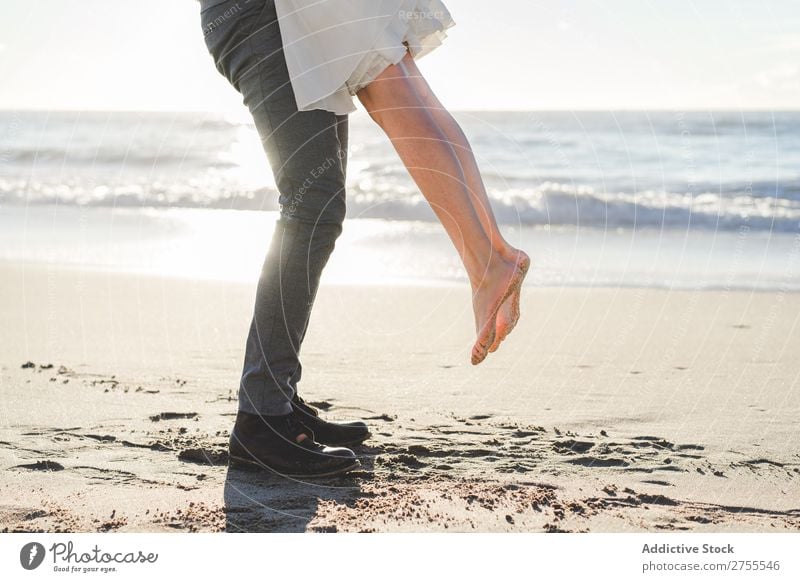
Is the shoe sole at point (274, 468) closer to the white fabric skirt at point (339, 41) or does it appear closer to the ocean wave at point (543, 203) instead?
the white fabric skirt at point (339, 41)

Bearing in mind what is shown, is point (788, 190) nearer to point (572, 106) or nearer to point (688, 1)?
point (688, 1)

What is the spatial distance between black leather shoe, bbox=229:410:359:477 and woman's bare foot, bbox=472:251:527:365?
567 millimetres

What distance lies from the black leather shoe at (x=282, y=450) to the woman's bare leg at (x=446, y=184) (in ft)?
1.88

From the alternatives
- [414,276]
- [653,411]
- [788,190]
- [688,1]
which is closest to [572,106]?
[788,190]

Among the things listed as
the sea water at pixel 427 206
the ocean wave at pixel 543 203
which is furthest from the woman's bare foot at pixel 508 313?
the ocean wave at pixel 543 203

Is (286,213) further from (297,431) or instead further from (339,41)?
(297,431)

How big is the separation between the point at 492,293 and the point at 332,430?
84 cm

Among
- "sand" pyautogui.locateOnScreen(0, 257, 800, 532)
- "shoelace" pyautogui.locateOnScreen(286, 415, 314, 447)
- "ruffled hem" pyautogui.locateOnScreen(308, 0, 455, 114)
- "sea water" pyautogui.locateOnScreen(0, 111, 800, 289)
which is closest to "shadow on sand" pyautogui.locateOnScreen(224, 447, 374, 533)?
"sand" pyautogui.locateOnScreen(0, 257, 800, 532)

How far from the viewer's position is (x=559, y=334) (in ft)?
15.8

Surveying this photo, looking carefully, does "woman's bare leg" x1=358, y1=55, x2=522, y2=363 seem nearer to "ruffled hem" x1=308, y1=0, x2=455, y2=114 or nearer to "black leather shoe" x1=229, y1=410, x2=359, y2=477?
"ruffled hem" x1=308, y1=0, x2=455, y2=114

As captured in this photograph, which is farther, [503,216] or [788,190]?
[788,190]

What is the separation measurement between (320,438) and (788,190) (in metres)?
9.02

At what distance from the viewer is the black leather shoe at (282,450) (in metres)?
2.75
